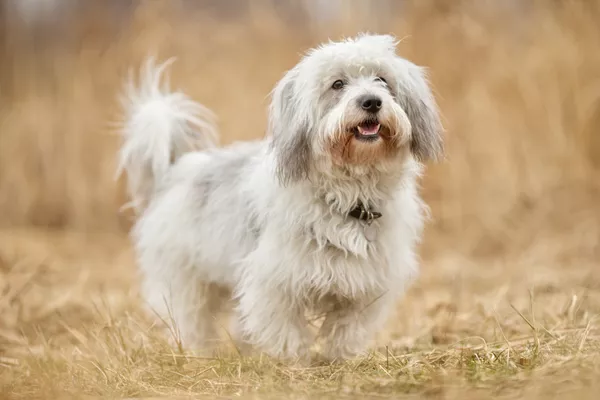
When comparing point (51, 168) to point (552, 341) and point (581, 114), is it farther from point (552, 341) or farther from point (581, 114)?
point (552, 341)

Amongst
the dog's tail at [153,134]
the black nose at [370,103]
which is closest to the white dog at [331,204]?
the black nose at [370,103]

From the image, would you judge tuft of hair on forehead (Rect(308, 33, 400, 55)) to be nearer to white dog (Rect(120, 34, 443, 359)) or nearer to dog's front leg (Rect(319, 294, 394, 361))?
white dog (Rect(120, 34, 443, 359))

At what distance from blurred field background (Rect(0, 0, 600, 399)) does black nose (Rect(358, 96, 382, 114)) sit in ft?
3.42

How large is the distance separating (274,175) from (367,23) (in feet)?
12.9

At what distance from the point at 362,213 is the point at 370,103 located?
21.3 inches

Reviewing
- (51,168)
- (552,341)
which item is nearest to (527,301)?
(552,341)

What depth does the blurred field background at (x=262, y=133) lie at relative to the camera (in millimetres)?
4848

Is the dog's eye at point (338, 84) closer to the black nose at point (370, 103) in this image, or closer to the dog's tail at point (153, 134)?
the black nose at point (370, 103)

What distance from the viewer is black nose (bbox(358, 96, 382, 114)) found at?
3439mm

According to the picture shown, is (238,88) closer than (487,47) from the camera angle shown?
No

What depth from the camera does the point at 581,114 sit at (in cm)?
725

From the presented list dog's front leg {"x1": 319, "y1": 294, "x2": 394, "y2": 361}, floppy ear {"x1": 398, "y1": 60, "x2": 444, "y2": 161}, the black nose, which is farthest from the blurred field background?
the black nose

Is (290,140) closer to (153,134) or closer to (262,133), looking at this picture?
(153,134)

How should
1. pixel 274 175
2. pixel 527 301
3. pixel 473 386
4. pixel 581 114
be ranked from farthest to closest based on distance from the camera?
pixel 581 114, pixel 527 301, pixel 274 175, pixel 473 386
